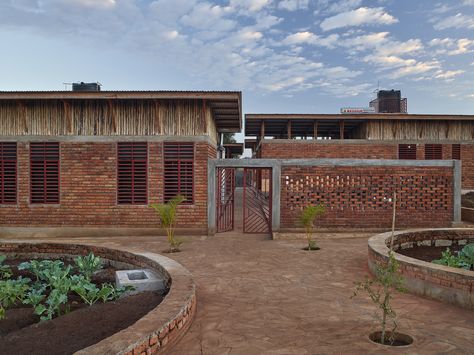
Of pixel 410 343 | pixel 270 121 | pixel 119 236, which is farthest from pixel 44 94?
pixel 410 343

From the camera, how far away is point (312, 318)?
15.6ft

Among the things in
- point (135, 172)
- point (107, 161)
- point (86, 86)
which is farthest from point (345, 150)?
point (86, 86)

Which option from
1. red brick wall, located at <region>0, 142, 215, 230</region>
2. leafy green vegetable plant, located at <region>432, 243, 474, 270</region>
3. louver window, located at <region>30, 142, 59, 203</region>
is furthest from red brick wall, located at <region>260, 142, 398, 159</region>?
leafy green vegetable plant, located at <region>432, 243, 474, 270</region>

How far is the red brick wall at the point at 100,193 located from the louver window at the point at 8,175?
58cm

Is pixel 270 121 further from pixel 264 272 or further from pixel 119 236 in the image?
pixel 264 272

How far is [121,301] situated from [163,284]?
97 centimetres

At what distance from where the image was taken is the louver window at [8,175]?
40.2 ft

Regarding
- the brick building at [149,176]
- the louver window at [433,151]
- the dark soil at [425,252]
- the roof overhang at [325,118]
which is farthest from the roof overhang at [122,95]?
the louver window at [433,151]

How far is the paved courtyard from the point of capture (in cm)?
395

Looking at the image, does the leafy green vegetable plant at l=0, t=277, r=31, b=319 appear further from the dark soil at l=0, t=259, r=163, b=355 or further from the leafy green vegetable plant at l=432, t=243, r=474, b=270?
the leafy green vegetable plant at l=432, t=243, r=474, b=270

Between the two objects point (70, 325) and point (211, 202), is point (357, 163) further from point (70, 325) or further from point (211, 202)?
point (70, 325)

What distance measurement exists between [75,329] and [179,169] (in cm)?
836

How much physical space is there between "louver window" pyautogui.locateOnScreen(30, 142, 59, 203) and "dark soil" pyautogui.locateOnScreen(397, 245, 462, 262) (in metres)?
10.3

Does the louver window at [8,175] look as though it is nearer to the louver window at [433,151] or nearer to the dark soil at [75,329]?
the dark soil at [75,329]
